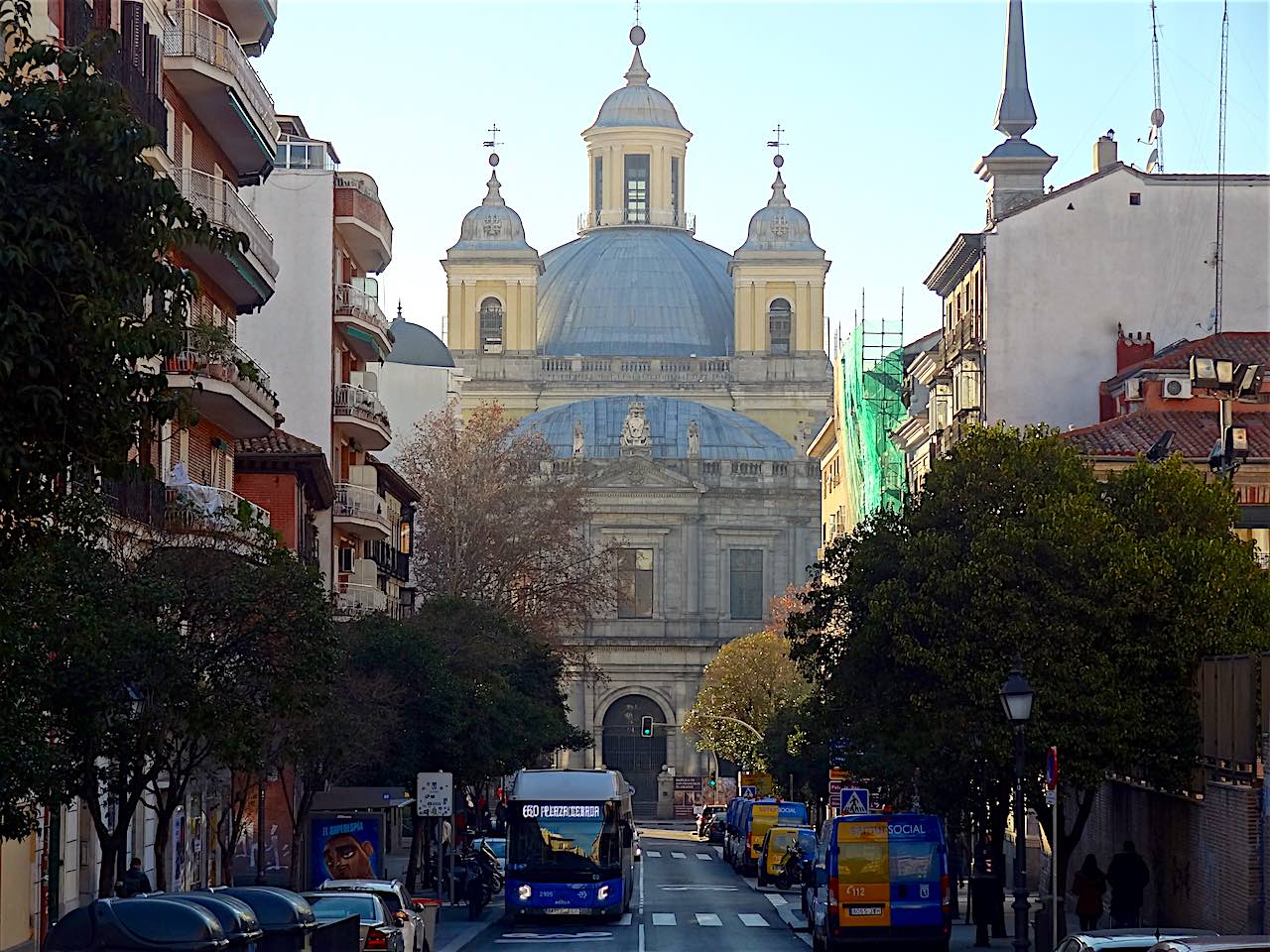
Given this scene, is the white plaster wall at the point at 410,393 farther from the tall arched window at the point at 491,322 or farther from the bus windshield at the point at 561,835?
the bus windshield at the point at 561,835

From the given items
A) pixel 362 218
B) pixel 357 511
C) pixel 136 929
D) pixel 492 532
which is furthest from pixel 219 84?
pixel 492 532

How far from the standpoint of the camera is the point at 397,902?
27297 mm

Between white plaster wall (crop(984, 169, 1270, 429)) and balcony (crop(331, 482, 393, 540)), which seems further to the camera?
white plaster wall (crop(984, 169, 1270, 429))

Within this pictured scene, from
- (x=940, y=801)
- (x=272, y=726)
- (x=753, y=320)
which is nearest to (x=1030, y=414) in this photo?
(x=940, y=801)

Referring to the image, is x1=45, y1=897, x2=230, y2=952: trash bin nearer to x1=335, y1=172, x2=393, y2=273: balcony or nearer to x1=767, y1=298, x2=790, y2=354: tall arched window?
x1=335, y1=172, x2=393, y2=273: balcony

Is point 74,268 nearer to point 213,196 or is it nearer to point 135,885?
point 135,885

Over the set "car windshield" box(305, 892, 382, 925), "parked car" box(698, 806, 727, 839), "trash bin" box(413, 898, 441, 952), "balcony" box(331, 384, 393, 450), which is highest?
"balcony" box(331, 384, 393, 450)

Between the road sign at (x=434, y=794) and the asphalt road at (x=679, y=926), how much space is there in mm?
2320

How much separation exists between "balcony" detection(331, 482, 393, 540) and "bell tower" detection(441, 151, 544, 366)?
6875 centimetres

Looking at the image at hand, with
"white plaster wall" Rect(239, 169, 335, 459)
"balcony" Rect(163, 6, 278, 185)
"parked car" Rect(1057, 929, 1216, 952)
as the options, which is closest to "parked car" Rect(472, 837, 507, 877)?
"white plaster wall" Rect(239, 169, 335, 459)

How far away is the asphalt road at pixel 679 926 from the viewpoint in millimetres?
34906

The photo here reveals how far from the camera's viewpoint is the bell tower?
416ft

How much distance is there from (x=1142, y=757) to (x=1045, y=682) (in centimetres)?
186

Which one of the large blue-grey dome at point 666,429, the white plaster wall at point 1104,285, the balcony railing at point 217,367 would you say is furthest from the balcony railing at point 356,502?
the large blue-grey dome at point 666,429
